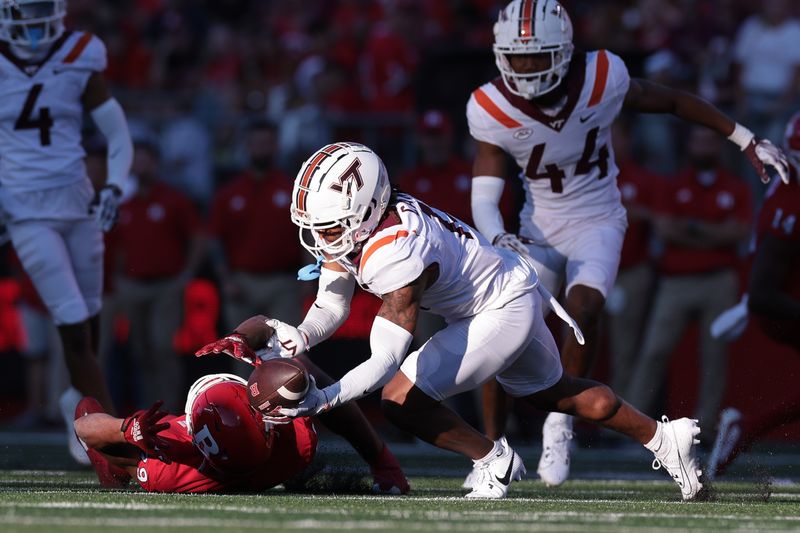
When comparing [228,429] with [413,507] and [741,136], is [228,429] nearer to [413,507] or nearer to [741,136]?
[413,507]

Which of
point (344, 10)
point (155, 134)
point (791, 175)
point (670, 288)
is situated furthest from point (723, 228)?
point (344, 10)

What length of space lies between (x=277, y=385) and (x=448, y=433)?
829 millimetres

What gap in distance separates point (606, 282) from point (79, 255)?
258 cm

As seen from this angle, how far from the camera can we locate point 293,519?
435cm

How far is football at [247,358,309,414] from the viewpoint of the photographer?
4.80 m

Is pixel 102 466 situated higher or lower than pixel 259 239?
higher

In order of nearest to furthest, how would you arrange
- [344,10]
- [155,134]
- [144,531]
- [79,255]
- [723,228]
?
[144,531] < [79,255] < [723,228] < [155,134] < [344,10]

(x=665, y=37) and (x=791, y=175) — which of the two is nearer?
(x=791, y=175)

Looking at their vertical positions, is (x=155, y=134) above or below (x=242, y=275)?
above

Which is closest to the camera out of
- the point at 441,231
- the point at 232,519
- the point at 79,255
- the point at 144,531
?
the point at 144,531

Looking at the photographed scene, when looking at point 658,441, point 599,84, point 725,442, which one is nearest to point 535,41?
point 599,84

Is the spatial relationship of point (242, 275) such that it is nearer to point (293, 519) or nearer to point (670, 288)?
point (670, 288)

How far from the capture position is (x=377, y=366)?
491 cm

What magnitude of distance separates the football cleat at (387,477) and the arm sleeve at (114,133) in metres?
2.31
